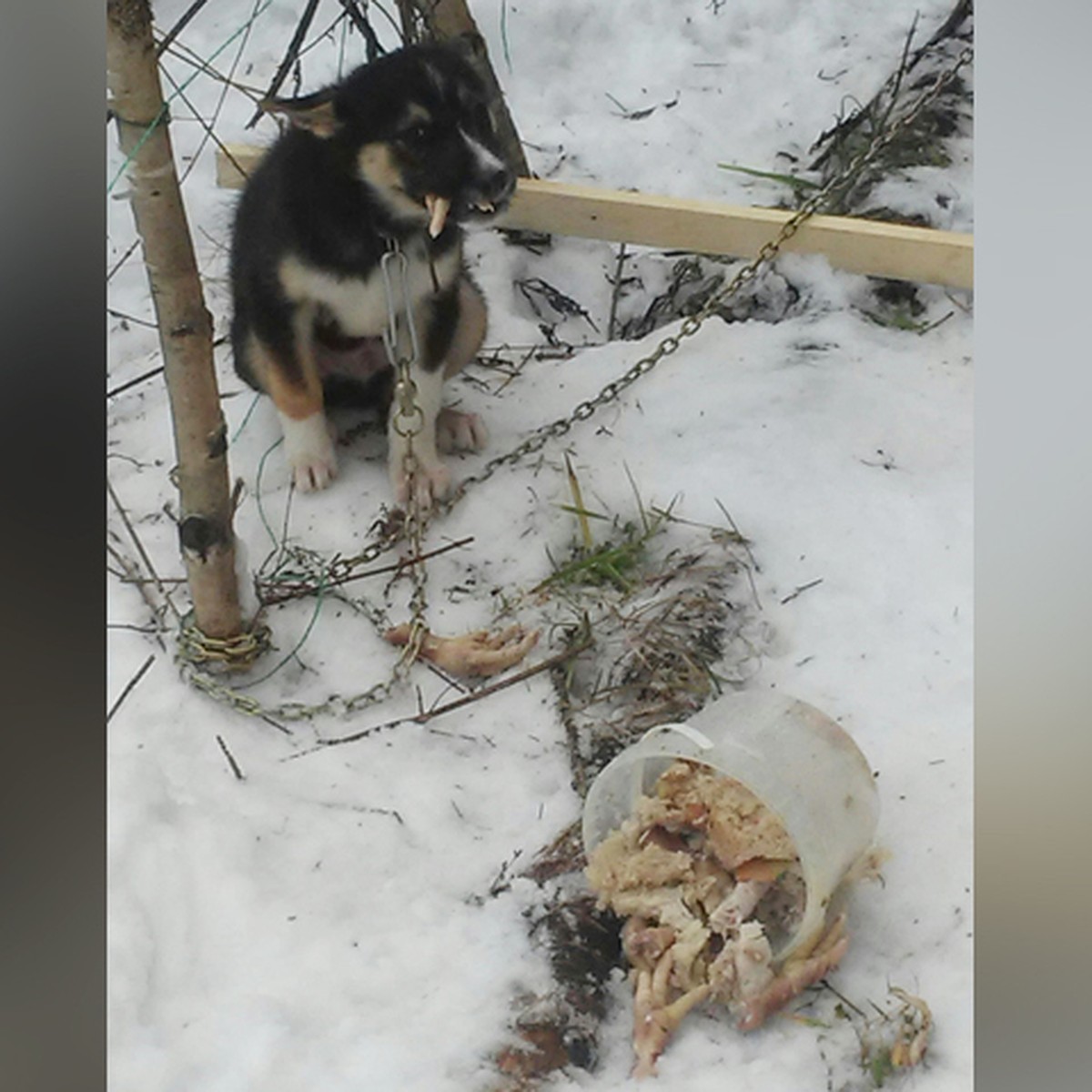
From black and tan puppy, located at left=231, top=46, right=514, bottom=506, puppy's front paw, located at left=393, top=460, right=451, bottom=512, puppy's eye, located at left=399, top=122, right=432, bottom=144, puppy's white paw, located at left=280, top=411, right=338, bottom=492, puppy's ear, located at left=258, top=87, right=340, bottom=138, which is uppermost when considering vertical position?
puppy's ear, located at left=258, top=87, right=340, bottom=138

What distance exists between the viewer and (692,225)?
5.83 feet

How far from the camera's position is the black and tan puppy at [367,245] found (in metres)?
1.59

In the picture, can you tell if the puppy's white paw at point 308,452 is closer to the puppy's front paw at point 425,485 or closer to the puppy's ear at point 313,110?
the puppy's front paw at point 425,485

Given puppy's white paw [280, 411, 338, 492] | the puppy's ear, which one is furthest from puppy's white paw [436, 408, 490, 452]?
the puppy's ear

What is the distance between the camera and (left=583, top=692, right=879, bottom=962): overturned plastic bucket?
154 cm

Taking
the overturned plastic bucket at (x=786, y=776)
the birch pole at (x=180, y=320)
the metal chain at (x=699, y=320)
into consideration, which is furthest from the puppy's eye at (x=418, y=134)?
the overturned plastic bucket at (x=786, y=776)

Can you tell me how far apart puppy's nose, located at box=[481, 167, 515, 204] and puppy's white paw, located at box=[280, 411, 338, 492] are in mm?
350

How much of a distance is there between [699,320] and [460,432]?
1.02 ft

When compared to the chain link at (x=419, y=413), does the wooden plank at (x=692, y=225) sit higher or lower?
higher

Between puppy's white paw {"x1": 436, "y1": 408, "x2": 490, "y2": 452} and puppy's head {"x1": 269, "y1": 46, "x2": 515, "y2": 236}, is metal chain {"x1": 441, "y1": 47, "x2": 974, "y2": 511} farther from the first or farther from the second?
puppy's head {"x1": 269, "y1": 46, "x2": 515, "y2": 236}

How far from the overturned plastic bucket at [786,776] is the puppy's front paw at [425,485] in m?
0.37

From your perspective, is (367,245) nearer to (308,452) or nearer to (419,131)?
(419,131)
